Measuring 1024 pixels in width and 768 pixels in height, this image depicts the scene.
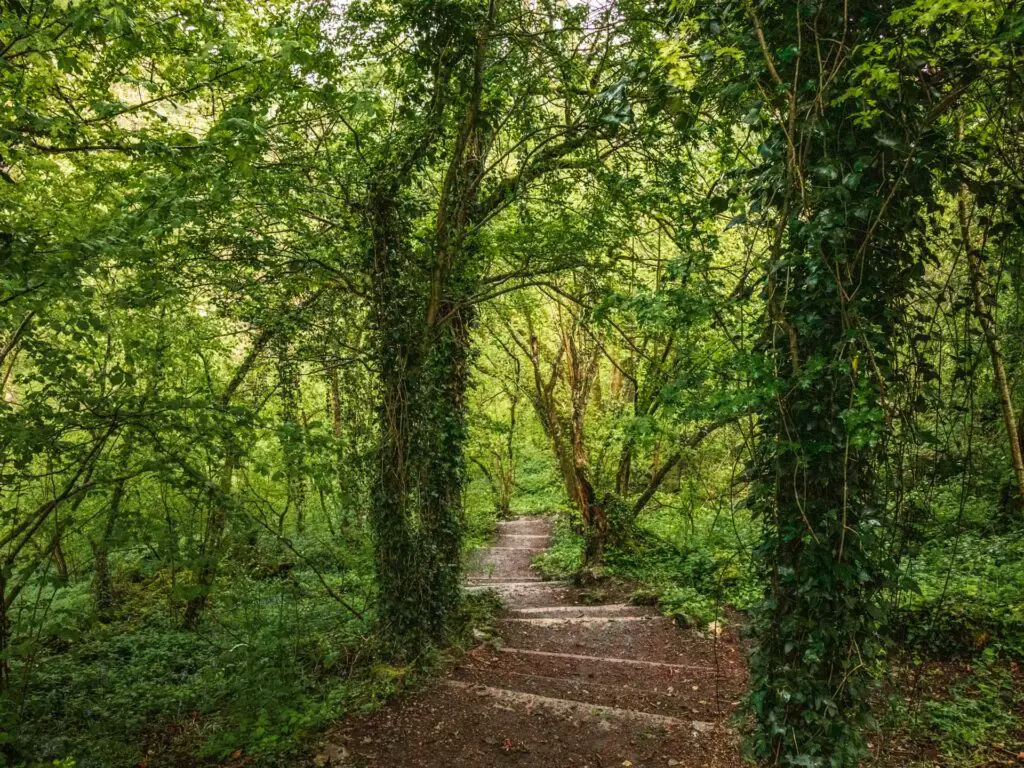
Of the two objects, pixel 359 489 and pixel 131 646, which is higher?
pixel 359 489

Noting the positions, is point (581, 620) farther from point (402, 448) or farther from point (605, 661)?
point (402, 448)

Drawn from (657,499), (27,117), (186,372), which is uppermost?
(27,117)

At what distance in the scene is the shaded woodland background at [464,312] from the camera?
2.61 meters

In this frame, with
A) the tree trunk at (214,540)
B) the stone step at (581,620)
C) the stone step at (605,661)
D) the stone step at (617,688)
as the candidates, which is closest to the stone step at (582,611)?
the stone step at (581,620)

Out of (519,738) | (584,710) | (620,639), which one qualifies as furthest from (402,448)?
(620,639)

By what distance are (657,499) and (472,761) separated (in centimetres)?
932

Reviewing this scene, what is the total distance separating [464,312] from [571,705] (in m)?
4.16

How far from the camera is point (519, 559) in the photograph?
1284cm

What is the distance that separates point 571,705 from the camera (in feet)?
15.1

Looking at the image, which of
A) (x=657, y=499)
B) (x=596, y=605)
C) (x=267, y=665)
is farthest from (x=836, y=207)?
(x=657, y=499)

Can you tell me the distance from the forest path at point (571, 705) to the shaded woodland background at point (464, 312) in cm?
44

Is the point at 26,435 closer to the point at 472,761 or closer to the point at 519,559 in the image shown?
the point at 472,761

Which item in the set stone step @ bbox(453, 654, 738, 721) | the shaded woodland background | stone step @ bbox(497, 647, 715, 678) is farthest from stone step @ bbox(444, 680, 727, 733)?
stone step @ bbox(497, 647, 715, 678)

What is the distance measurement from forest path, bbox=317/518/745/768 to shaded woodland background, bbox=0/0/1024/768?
17.3 inches
